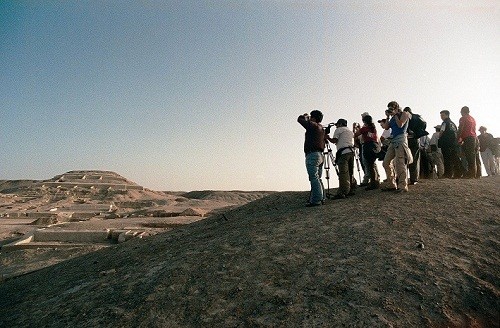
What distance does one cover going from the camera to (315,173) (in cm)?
621

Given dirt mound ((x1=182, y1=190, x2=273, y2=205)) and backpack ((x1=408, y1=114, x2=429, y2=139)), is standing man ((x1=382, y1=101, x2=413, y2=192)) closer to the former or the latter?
backpack ((x1=408, y1=114, x2=429, y2=139))

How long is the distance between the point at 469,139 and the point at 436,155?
1558mm

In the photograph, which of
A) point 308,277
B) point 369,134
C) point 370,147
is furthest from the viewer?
point 370,147

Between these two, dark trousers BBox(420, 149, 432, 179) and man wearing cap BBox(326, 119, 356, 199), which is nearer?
man wearing cap BBox(326, 119, 356, 199)

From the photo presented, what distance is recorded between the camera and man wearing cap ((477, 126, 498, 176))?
11070mm

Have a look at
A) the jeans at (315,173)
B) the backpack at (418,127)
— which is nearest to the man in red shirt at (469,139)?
the backpack at (418,127)

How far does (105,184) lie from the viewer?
3070cm

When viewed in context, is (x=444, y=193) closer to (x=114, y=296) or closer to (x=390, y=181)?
(x=390, y=181)

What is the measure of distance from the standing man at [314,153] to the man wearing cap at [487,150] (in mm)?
7798

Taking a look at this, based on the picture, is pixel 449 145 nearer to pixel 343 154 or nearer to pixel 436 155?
pixel 436 155

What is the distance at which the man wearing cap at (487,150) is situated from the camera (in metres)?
11.1

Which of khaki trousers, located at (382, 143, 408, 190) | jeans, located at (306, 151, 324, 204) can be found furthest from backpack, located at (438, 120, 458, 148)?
jeans, located at (306, 151, 324, 204)

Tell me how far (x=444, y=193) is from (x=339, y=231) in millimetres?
2616

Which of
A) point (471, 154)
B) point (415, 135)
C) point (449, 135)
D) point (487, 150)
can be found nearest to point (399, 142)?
point (415, 135)
